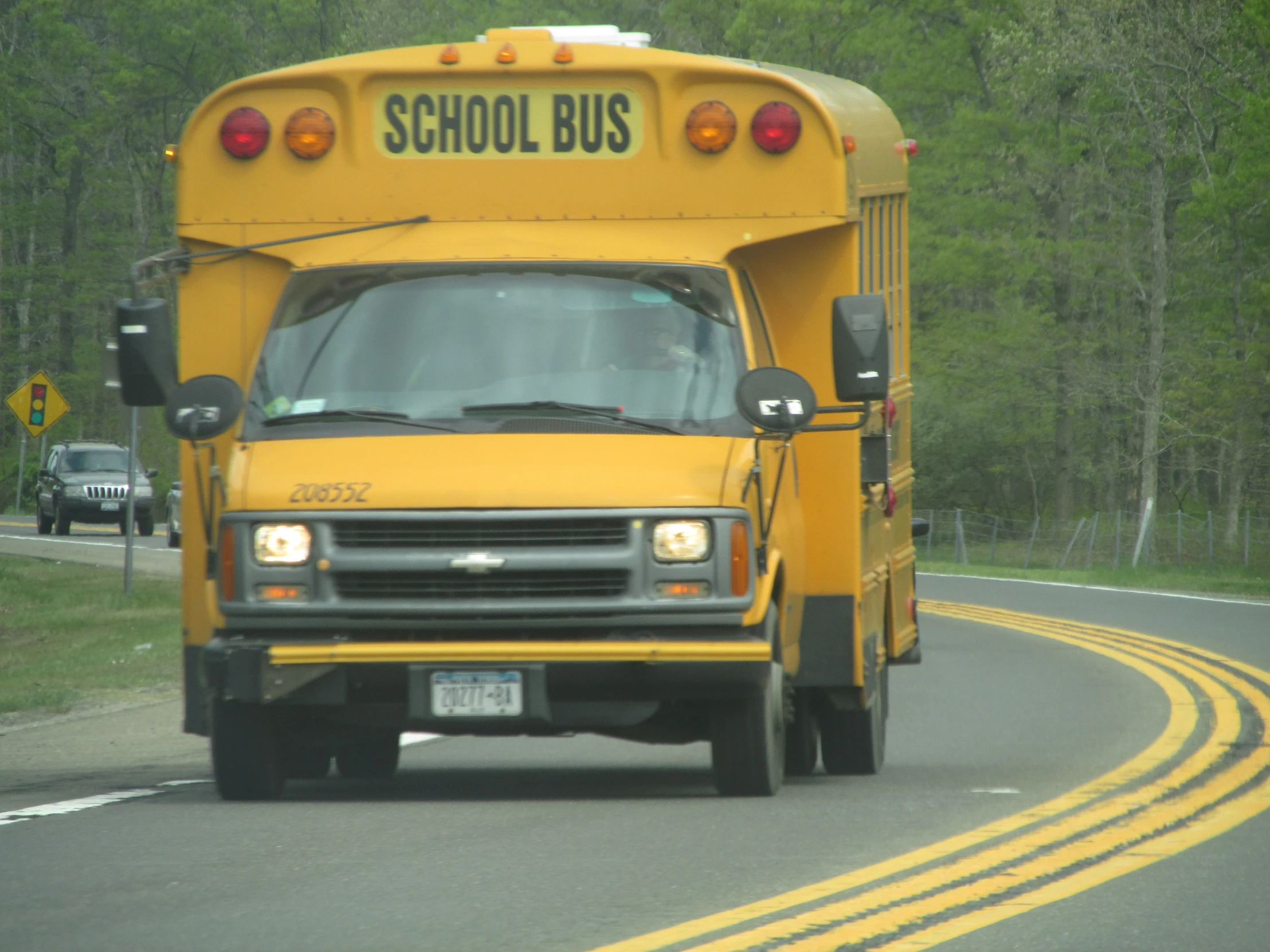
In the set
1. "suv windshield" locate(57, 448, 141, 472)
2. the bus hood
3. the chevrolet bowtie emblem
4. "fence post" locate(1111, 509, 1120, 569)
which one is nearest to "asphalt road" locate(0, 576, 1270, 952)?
the chevrolet bowtie emblem

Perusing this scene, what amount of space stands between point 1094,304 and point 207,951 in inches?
1857

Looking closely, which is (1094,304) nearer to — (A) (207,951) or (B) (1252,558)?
(B) (1252,558)

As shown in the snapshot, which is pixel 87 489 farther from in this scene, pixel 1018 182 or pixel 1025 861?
pixel 1025 861

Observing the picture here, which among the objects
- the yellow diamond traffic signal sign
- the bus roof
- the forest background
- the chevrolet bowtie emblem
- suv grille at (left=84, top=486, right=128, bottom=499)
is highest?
the forest background

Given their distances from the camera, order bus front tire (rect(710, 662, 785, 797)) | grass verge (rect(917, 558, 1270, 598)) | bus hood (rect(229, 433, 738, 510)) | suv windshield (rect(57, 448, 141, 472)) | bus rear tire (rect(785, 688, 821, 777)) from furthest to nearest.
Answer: suv windshield (rect(57, 448, 141, 472)) < grass verge (rect(917, 558, 1270, 598)) < bus rear tire (rect(785, 688, 821, 777)) < bus front tire (rect(710, 662, 785, 797)) < bus hood (rect(229, 433, 738, 510))

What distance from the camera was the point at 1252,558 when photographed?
38.5m

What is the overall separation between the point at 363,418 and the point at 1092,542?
35.4 metres

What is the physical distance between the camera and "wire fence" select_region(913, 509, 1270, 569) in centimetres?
3919

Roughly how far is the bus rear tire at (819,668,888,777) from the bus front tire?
50.7 inches

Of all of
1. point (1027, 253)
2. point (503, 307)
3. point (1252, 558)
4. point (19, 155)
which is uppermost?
point (19, 155)

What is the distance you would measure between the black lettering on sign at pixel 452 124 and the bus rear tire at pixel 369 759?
114 inches

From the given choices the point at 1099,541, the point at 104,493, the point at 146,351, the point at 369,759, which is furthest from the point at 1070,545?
→ the point at 146,351

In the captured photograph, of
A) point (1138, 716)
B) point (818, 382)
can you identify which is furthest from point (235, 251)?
point (1138, 716)

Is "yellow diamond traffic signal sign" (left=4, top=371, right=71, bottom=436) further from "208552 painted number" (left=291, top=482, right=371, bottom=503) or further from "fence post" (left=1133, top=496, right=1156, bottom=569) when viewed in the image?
"208552 painted number" (left=291, top=482, right=371, bottom=503)
